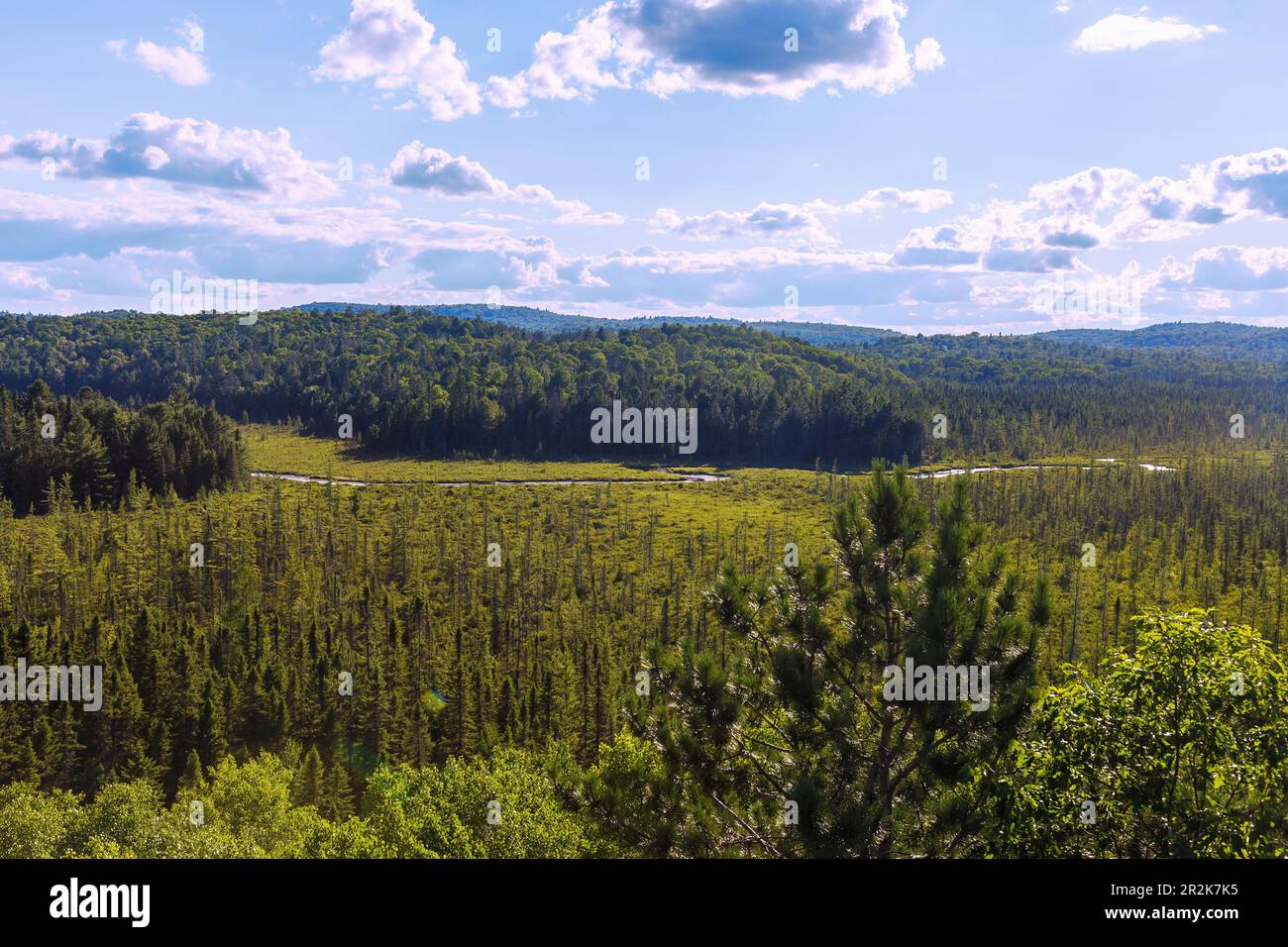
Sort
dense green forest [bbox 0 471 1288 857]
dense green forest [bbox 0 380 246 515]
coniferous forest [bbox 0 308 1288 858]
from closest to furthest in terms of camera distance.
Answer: dense green forest [bbox 0 471 1288 857] < coniferous forest [bbox 0 308 1288 858] < dense green forest [bbox 0 380 246 515]

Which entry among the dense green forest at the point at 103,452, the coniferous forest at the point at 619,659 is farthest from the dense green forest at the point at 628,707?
the dense green forest at the point at 103,452

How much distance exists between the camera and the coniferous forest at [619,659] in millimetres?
12500

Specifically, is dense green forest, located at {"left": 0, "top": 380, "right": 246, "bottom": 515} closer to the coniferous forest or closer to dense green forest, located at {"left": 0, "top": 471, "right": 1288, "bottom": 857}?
the coniferous forest

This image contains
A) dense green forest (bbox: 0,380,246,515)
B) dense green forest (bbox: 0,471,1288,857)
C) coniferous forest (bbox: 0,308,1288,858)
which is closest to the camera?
dense green forest (bbox: 0,471,1288,857)

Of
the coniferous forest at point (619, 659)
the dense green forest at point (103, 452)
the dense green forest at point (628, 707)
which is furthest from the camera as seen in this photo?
the dense green forest at point (103, 452)

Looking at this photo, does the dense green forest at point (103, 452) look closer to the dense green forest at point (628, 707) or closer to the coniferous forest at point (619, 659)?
the coniferous forest at point (619, 659)

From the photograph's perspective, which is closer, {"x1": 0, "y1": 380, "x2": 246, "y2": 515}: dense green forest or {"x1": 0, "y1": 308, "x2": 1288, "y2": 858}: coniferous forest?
{"x1": 0, "y1": 308, "x2": 1288, "y2": 858}: coniferous forest

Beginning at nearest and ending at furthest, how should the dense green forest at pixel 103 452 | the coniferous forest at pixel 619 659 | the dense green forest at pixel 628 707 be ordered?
the dense green forest at pixel 628 707, the coniferous forest at pixel 619 659, the dense green forest at pixel 103 452

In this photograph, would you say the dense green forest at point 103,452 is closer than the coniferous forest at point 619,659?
No

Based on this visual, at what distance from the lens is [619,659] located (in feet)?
222

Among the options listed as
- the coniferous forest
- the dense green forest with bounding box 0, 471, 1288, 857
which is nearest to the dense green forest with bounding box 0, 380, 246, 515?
the coniferous forest

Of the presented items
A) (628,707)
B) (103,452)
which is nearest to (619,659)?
(628,707)

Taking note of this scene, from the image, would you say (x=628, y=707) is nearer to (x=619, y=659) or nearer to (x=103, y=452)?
(x=619, y=659)

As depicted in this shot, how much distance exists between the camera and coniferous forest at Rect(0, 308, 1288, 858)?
12500 mm
